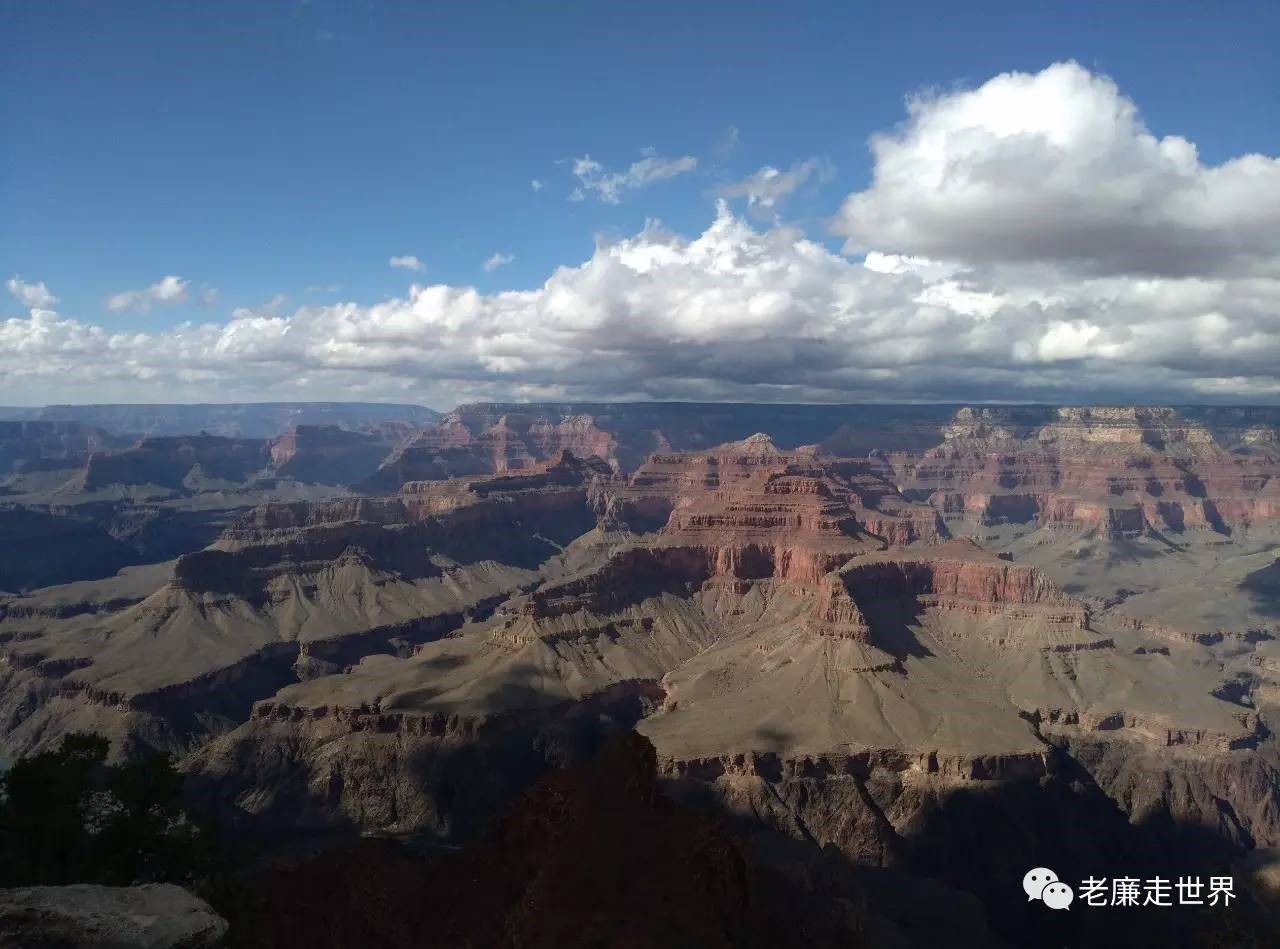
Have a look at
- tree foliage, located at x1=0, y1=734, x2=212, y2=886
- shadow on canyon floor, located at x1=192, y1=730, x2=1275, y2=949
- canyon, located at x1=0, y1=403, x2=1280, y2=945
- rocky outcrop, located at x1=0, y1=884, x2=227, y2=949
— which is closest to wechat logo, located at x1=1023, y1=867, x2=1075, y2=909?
canyon, located at x1=0, y1=403, x2=1280, y2=945

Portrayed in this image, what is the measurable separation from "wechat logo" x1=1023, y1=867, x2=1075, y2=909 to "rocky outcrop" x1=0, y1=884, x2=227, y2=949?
84.6 metres

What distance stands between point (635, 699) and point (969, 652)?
216ft

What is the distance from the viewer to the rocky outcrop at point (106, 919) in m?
22.6

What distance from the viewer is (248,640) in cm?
18138

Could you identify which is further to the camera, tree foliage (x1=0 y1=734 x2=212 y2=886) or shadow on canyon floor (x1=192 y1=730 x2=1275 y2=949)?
tree foliage (x1=0 y1=734 x2=212 y2=886)

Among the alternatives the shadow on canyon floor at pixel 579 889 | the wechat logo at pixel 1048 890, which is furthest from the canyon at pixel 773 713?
the shadow on canyon floor at pixel 579 889

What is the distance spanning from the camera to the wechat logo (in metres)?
85.8

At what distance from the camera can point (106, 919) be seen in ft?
77.5

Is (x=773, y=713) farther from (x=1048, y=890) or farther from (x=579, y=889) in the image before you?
(x=579, y=889)

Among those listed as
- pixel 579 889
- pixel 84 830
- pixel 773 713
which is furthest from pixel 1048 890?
pixel 84 830

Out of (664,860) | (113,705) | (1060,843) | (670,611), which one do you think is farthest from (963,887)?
(113,705)

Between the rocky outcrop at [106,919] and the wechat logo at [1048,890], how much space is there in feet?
278

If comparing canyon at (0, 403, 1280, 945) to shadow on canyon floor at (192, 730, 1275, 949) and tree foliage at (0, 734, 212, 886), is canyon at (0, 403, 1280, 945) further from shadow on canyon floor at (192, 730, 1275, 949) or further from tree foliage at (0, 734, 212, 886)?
tree foliage at (0, 734, 212, 886)

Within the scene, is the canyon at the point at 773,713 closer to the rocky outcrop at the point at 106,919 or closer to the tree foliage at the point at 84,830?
the tree foliage at the point at 84,830
